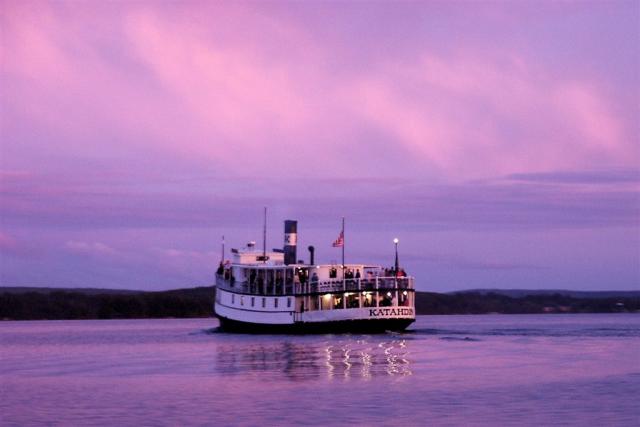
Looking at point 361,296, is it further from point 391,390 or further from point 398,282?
point 391,390

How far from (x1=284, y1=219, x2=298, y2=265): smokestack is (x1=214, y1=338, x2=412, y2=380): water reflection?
15054mm

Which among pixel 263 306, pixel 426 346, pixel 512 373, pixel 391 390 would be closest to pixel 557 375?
pixel 512 373

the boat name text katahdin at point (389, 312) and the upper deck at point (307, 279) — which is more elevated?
the upper deck at point (307, 279)

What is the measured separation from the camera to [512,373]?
161ft

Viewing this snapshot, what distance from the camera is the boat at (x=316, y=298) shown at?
81562 mm

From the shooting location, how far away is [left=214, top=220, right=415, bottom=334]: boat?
81.6m

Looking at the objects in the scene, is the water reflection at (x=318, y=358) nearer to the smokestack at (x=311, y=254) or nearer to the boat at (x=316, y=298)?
the boat at (x=316, y=298)

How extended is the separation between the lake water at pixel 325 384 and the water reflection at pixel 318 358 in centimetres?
6

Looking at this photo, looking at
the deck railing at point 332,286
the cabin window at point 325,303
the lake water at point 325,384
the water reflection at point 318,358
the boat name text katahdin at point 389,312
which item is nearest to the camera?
the lake water at point 325,384

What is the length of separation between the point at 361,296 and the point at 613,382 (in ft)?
122

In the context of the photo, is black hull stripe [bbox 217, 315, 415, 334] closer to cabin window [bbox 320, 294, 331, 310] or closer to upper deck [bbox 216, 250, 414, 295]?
cabin window [bbox 320, 294, 331, 310]

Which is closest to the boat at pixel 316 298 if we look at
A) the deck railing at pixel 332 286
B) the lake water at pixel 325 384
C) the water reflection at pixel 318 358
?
the deck railing at pixel 332 286

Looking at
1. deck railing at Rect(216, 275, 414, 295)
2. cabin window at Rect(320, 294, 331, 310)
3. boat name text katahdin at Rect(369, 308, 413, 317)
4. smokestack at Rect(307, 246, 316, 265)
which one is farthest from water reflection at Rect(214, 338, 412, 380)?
smokestack at Rect(307, 246, 316, 265)

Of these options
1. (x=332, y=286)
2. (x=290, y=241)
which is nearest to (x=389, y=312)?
(x=332, y=286)
